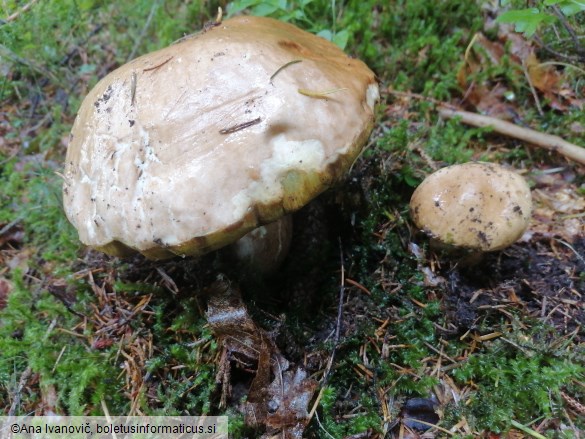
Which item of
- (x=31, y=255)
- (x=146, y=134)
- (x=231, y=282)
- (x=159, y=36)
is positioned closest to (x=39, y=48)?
(x=159, y=36)

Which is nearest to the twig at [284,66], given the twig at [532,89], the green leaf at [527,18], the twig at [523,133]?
the green leaf at [527,18]

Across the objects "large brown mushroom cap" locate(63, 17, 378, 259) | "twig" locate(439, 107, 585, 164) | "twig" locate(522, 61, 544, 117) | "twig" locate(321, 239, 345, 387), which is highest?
"large brown mushroom cap" locate(63, 17, 378, 259)

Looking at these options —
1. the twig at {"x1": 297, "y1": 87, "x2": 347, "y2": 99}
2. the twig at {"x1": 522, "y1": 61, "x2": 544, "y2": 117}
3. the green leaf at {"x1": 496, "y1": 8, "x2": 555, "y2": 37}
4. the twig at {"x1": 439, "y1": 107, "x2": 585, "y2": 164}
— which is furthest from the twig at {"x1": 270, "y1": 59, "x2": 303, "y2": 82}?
the twig at {"x1": 522, "y1": 61, "x2": 544, "y2": 117}

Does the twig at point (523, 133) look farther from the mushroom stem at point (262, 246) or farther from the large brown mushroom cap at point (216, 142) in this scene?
the mushroom stem at point (262, 246)

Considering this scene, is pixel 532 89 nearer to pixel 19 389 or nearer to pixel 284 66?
pixel 284 66

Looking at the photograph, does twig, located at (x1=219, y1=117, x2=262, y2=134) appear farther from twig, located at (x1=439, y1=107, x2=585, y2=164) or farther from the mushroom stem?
twig, located at (x1=439, y1=107, x2=585, y2=164)

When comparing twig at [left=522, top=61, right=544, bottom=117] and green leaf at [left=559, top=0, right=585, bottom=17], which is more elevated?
green leaf at [left=559, top=0, right=585, bottom=17]

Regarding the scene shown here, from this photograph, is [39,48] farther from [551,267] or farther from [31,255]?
[551,267]
